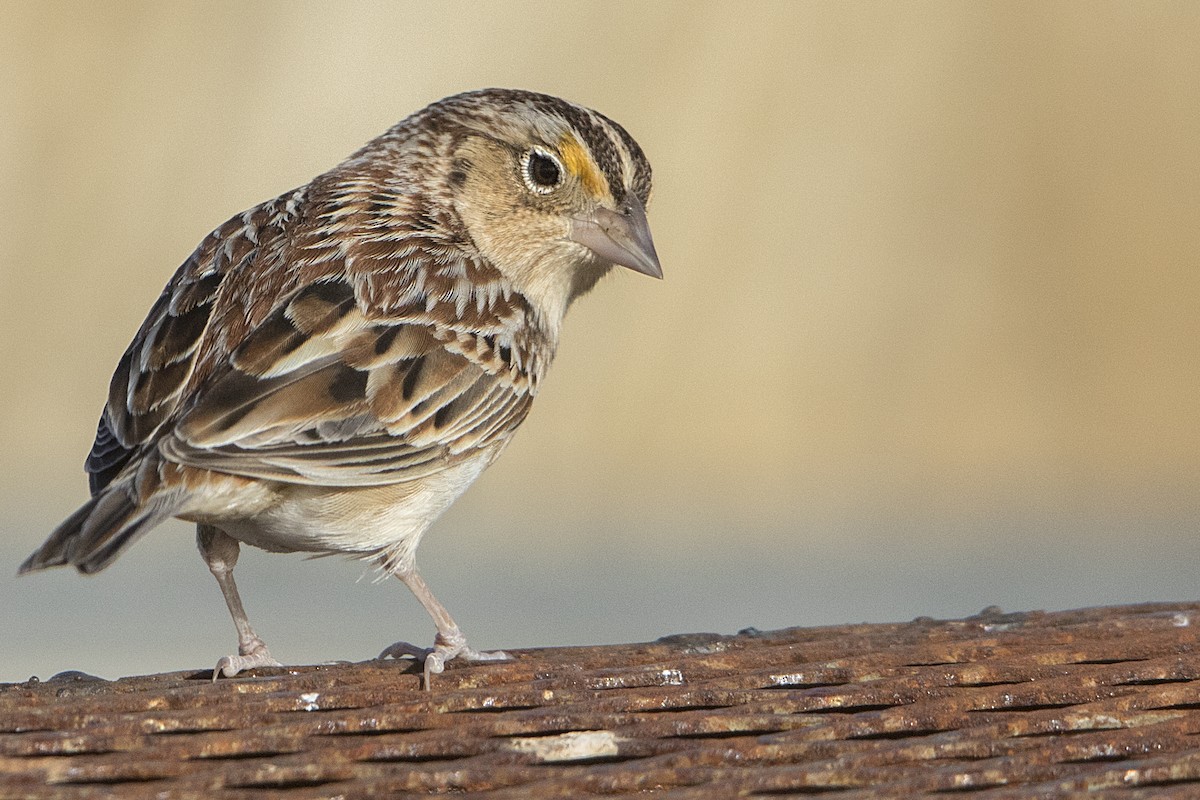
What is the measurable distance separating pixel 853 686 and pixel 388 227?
9.20ft

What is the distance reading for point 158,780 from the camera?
8.02ft

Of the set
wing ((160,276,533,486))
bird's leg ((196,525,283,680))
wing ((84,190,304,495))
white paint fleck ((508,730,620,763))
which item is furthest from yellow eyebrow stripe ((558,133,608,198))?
white paint fleck ((508,730,620,763))

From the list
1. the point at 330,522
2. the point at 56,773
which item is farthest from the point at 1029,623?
the point at 56,773

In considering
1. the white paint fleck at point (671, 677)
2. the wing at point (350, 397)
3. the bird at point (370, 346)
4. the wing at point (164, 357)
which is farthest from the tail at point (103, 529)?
the white paint fleck at point (671, 677)

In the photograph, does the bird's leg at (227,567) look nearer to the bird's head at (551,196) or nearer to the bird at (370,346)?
the bird at (370,346)

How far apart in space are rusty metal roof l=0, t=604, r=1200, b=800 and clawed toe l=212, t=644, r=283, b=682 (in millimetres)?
544

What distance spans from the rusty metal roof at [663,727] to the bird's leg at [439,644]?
65 centimetres

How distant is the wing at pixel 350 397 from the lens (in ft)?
13.8

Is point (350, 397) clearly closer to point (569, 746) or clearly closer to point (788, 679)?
point (788, 679)

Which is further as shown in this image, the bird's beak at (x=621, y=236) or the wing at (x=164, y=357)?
the bird's beak at (x=621, y=236)

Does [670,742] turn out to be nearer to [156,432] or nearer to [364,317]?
[156,432]

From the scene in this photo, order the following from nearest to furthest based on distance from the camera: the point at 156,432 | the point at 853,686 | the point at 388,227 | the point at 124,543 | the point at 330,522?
the point at 853,686
the point at 124,543
the point at 156,432
the point at 330,522
the point at 388,227

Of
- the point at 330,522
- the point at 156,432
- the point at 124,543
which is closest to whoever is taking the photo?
the point at 124,543

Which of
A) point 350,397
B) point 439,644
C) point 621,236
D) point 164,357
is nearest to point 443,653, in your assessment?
point 439,644
